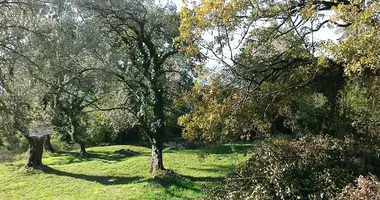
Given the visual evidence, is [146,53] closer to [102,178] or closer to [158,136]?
[158,136]

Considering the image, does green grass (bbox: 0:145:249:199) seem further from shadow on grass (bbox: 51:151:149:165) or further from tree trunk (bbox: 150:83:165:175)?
tree trunk (bbox: 150:83:165:175)

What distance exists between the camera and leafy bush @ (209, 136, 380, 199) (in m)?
7.73

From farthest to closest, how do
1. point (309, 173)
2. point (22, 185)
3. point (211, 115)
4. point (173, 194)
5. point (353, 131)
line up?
point (22, 185)
point (173, 194)
point (353, 131)
point (211, 115)
point (309, 173)

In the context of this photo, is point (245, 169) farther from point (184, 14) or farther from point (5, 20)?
point (5, 20)

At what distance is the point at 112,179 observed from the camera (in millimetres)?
16422

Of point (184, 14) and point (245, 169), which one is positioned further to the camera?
point (245, 169)

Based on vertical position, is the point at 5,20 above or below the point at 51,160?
above

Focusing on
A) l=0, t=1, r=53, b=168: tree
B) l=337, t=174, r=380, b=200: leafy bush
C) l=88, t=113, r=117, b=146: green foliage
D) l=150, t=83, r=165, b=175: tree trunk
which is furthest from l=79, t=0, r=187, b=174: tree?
l=88, t=113, r=117, b=146: green foliage

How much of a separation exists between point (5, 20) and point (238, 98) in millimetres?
7173

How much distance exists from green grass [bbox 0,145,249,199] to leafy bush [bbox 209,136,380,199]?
280cm

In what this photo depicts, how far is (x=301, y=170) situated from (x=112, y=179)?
10.2 metres

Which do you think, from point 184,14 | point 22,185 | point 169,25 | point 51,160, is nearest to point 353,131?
point 184,14

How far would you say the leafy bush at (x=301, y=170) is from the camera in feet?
25.4

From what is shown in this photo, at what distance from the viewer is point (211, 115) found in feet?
29.3
